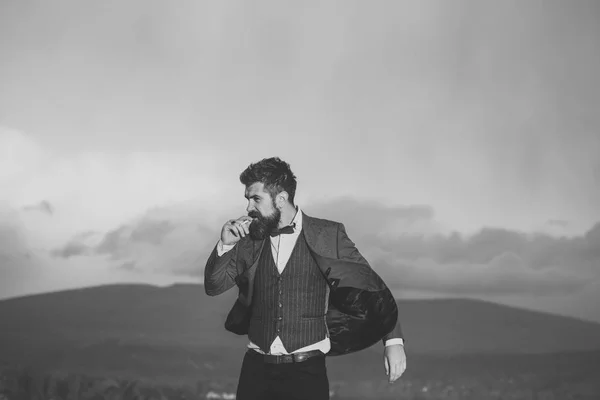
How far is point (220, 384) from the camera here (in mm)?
4777

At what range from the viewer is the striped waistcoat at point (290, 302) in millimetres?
2252

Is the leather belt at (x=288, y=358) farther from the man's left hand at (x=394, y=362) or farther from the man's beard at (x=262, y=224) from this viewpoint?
the man's beard at (x=262, y=224)

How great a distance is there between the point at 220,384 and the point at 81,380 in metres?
1.04

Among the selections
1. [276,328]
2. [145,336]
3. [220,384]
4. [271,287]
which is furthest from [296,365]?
[145,336]

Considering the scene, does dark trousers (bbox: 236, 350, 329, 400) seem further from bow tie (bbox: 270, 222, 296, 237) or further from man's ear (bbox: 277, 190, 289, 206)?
man's ear (bbox: 277, 190, 289, 206)

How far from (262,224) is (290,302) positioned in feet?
1.03

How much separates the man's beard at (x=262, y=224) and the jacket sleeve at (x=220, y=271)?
0.11m

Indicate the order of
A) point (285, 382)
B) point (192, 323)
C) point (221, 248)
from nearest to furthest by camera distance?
point (285, 382)
point (221, 248)
point (192, 323)

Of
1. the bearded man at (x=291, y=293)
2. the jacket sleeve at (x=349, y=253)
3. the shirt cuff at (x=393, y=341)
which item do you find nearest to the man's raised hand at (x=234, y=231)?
the bearded man at (x=291, y=293)

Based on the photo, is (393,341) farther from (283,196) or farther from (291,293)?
(283,196)

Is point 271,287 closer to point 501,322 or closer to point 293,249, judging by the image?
point 293,249

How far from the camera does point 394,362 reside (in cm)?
224

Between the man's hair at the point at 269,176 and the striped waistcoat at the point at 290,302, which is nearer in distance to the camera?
the striped waistcoat at the point at 290,302

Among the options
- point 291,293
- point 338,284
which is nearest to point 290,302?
point 291,293
